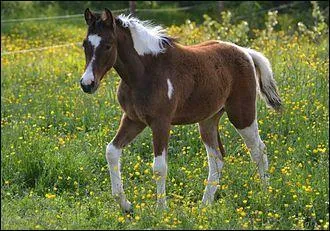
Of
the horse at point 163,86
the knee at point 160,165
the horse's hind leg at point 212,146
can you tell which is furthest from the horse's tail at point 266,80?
the knee at point 160,165

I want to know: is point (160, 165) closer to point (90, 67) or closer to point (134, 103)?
point (134, 103)

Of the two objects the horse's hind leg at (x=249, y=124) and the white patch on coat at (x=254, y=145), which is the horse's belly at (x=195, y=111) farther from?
the white patch on coat at (x=254, y=145)

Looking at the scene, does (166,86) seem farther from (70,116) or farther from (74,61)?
(74,61)

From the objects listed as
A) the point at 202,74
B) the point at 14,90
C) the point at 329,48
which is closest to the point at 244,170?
the point at 202,74

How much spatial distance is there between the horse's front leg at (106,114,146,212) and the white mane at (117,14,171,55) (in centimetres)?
59

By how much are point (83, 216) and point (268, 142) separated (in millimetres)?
2708

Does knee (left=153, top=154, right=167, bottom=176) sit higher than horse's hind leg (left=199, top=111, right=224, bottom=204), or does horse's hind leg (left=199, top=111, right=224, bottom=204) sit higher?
knee (left=153, top=154, right=167, bottom=176)

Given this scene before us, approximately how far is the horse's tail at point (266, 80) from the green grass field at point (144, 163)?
0.50 meters

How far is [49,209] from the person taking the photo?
585 cm

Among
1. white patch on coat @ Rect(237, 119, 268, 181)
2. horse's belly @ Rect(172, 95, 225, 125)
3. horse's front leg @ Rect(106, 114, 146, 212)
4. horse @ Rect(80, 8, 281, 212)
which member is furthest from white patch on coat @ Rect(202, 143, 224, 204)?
horse's front leg @ Rect(106, 114, 146, 212)

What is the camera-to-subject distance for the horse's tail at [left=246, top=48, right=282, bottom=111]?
691cm

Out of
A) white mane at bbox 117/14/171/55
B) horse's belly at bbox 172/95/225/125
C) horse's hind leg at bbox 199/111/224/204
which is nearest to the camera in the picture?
white mane at bbox 117/14/171/55

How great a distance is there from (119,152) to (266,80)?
1.84 metres

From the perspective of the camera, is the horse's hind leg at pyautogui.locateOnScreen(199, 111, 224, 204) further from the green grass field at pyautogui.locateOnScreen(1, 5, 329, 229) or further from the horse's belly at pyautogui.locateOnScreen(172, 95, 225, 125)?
the horse's belly at pyautogui.locateOnScreen(172, 95, 225, 125)
